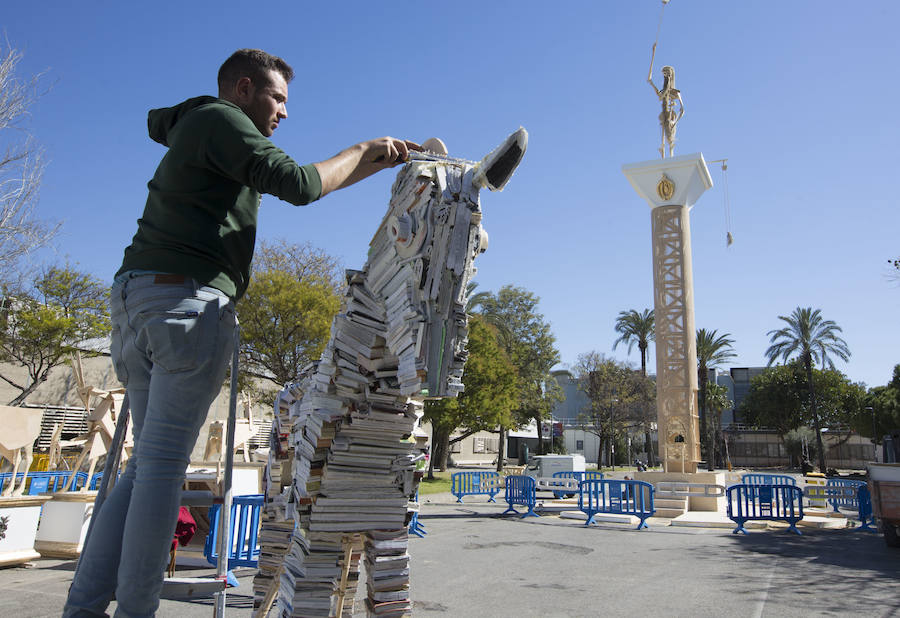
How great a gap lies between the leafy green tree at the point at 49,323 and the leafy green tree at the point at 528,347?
79.4 feet

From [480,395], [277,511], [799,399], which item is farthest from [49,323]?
[799,399]

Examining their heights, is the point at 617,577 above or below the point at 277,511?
below

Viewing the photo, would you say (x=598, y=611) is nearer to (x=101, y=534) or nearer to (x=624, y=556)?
(x=624, y=556)

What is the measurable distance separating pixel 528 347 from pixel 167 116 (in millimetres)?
40740

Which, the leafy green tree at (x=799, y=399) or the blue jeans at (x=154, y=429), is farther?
the leafy green tree at (x=799, y=399)

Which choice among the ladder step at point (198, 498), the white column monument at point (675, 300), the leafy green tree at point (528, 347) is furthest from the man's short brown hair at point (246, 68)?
the leafy green tree at point (528, 347)

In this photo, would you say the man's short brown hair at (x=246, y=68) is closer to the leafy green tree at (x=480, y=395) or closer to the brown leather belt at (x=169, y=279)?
the brown leather belt at (x=169, y=279)

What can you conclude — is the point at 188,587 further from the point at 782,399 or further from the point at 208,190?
the point at 782,399

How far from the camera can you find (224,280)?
201 centimetres

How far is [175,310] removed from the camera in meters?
1.80

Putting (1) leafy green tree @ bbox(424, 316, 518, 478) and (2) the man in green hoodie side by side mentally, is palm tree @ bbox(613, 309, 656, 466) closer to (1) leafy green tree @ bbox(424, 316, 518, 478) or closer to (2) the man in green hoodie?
(1) leafy green tree @ bbox(424, 316, 518, 478)

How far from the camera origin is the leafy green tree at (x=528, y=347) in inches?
1610

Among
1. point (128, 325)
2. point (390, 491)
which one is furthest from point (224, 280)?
point (390, 491)

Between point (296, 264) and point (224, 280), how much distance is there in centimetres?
2454
